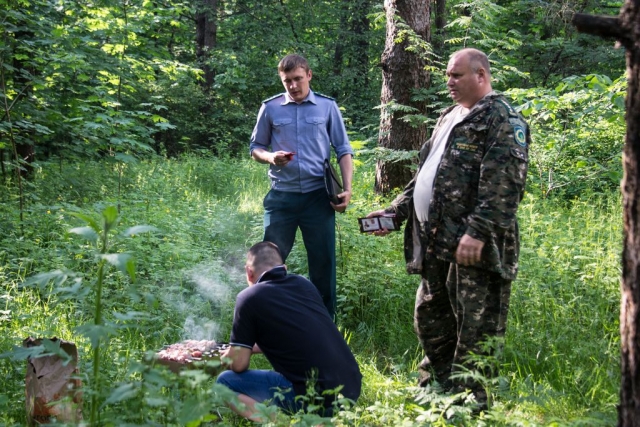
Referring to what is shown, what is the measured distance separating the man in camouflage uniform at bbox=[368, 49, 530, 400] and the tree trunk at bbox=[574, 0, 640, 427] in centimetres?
131

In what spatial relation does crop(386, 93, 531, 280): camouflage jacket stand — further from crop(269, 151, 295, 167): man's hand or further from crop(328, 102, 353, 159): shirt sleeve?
crop(328, 102, 353, 159): shirt sleeve

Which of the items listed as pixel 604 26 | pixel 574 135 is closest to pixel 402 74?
pixel 574 135

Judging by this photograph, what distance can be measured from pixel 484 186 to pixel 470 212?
0.25 meters

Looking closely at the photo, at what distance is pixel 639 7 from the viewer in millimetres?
2070

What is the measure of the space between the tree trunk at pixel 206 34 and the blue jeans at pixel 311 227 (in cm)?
1489

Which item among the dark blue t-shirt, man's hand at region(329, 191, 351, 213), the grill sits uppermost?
man's hand at region(329, 191, 351, 213)

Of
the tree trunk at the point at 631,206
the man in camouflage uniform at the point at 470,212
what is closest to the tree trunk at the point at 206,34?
the man in camouflage uniform at the point at 470,212

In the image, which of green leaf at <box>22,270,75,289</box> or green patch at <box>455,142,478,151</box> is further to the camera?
green patch at <box>455,142,478,151</box>

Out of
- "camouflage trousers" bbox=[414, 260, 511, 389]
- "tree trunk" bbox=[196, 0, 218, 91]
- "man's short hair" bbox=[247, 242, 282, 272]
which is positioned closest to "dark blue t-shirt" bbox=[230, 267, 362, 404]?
"man's short hair" bbox=[247, 242, 282, 272]

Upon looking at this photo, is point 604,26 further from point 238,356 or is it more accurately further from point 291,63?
point 291,63

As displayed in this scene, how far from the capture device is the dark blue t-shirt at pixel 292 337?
11.7 feet

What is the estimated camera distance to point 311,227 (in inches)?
200

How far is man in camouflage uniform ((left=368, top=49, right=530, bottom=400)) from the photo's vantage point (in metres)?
3.50

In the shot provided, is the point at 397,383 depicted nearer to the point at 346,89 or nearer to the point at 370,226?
the point at 370,226
